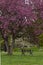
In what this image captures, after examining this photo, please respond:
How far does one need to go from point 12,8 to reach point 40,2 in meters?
3.22

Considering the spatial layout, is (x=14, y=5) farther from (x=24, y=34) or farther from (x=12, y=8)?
(x=24, y=34)

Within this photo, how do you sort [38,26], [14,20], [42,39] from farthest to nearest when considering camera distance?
[42,39] → [38,26] → [14,20]

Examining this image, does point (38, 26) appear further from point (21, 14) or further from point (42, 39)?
point (42, 39)

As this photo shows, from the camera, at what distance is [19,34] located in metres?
29.0

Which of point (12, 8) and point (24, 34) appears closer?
point (12, 8)

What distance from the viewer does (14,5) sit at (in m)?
27.9

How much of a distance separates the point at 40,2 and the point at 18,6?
2.58 metres

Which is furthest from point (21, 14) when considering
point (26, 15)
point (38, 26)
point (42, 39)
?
point (42, 39)

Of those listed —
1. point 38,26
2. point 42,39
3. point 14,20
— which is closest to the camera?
point 14,20

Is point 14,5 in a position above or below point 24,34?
above

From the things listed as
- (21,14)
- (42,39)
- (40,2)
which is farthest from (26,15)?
(42,39)

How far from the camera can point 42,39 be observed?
5328 centimetres

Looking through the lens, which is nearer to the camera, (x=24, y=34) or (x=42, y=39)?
(x=24, y=34)

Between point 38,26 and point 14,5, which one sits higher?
point 14,5
